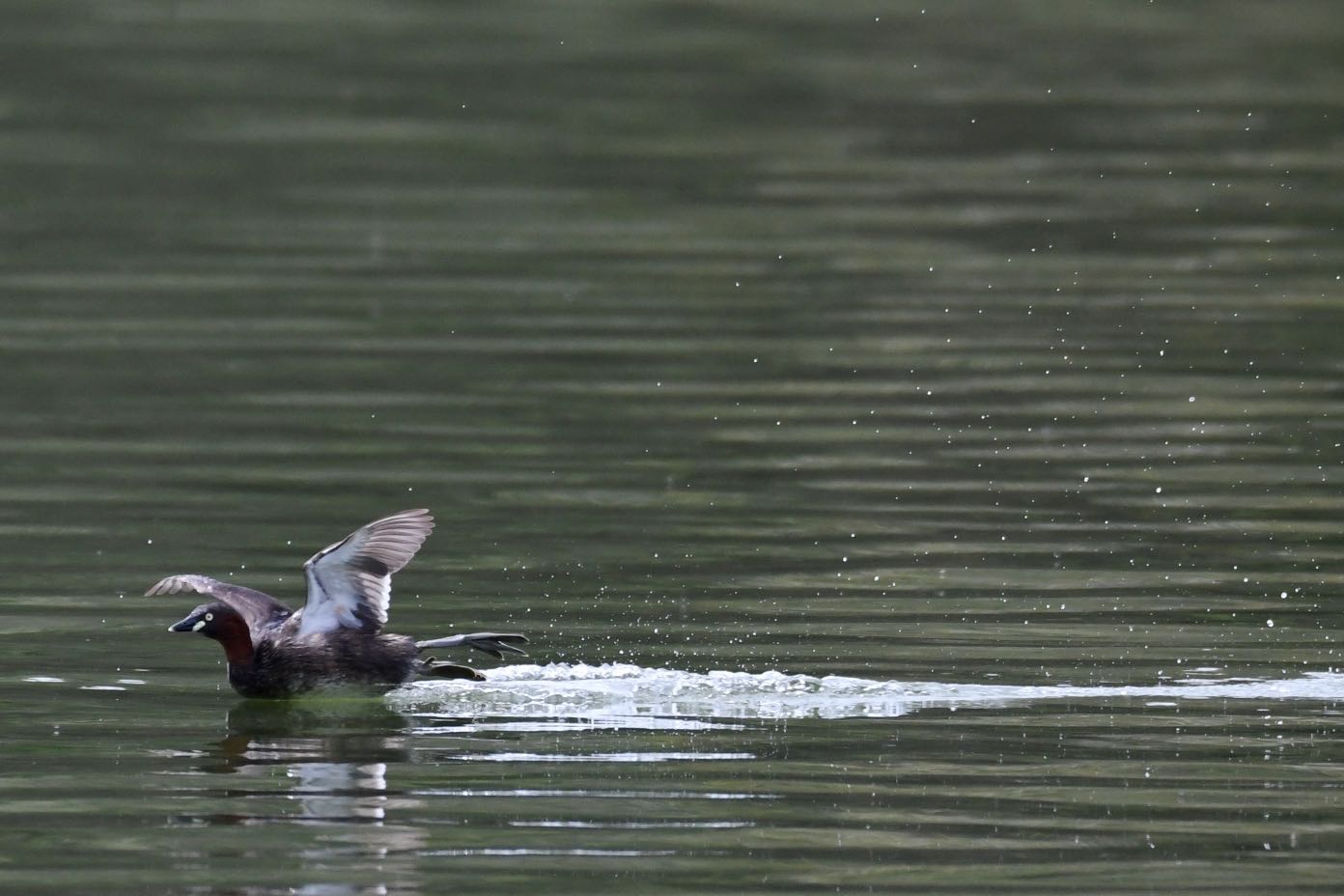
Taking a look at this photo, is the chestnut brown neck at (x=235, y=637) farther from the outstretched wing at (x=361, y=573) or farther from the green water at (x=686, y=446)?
the outstretched wing at (x=361, y=573)

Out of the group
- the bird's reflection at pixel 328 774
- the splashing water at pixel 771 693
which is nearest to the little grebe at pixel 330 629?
the bird's reflection at pixel 328 774

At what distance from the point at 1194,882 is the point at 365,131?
644 inches

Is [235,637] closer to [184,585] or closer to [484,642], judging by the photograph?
[184,585]

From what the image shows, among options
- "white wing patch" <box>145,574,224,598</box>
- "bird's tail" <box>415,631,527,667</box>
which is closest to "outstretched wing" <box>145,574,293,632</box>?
"white wing patch" <box>145,574,224,598</box>

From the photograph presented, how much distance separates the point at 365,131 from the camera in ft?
76.2

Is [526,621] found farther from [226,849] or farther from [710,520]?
[226,849]

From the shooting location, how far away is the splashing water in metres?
9.93

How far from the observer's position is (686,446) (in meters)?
14.3

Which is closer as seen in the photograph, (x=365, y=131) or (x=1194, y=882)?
(x=1194, y=882)

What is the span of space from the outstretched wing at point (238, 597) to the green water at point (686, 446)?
0.35m

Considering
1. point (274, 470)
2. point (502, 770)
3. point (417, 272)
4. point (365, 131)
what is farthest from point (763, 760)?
point (365, 131)

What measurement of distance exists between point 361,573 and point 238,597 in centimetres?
52

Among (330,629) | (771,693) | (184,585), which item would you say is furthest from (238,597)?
(771,693)

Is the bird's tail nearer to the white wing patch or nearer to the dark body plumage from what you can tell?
the dark body plumage
